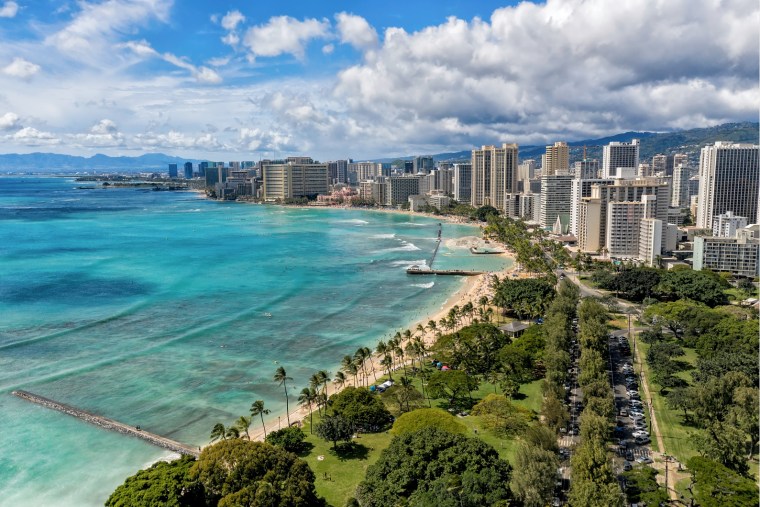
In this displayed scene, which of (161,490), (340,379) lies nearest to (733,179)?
(340,379)

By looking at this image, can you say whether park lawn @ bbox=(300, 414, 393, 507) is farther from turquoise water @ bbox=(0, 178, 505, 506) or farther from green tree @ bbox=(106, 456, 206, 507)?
turquoise water @ bbox=(0, 178, 505, 506)

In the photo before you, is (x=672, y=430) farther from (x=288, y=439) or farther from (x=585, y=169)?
(x=585, y=169)

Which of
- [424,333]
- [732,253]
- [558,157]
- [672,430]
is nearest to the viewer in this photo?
[672,430]

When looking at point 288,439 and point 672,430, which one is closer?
point 288,439

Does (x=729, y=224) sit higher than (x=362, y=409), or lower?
higher

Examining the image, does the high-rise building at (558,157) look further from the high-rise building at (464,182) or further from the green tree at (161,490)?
the green tree at (161,490)

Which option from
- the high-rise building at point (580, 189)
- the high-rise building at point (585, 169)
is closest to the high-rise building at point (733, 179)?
the high-rise building at point (580, 189)
